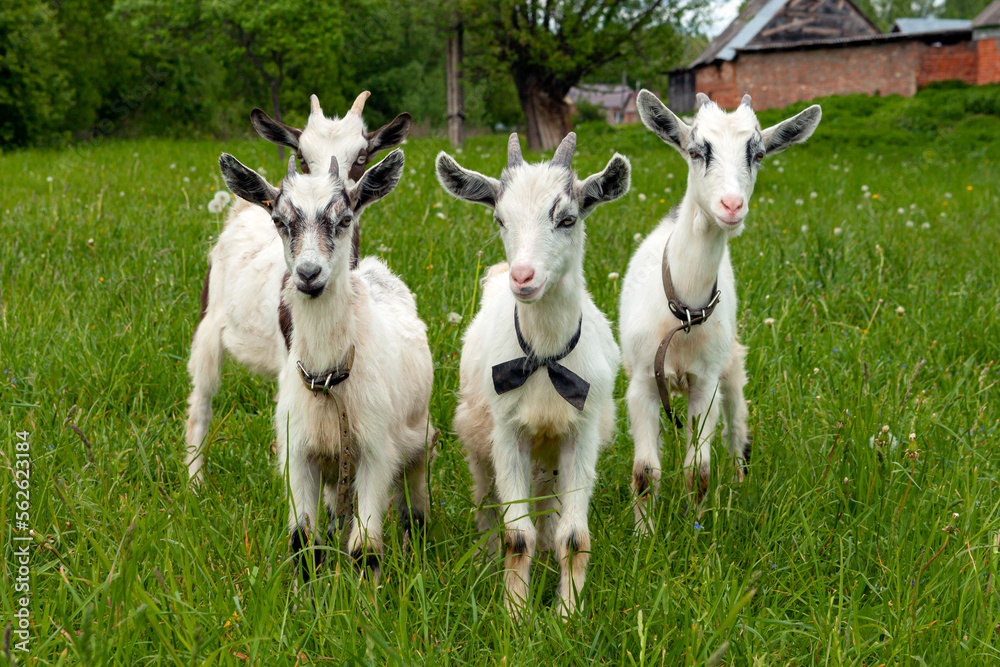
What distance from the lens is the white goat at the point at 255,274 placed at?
12.0ft

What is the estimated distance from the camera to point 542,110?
2114 centimetres

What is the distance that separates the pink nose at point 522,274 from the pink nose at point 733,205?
3.11ft

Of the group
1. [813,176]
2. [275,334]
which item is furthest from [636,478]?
[813,176]

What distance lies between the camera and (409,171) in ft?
30.3

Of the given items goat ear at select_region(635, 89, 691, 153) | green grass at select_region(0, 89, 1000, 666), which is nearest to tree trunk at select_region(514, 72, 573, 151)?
green grass at select_region(0, 89, 1000, 666)

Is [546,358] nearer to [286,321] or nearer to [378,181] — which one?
[378,181]

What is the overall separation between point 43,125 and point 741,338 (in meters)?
18.8

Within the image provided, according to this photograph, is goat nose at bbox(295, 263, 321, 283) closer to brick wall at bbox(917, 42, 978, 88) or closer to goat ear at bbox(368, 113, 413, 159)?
goat ear at bbox(368, 113, 413, 159)

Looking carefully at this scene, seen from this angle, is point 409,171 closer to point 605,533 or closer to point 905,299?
point 905,299

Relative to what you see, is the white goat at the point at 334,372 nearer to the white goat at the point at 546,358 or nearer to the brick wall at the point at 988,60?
the white goat at the point at 546,358

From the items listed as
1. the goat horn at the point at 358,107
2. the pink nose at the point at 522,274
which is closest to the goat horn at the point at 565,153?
the pink nose at the point at 522,274

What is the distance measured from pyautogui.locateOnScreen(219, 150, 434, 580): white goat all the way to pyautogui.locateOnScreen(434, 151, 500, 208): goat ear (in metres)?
0.18

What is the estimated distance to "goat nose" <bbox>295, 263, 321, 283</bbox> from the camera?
2.54 metres

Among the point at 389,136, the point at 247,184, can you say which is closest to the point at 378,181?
the point at 247,184
